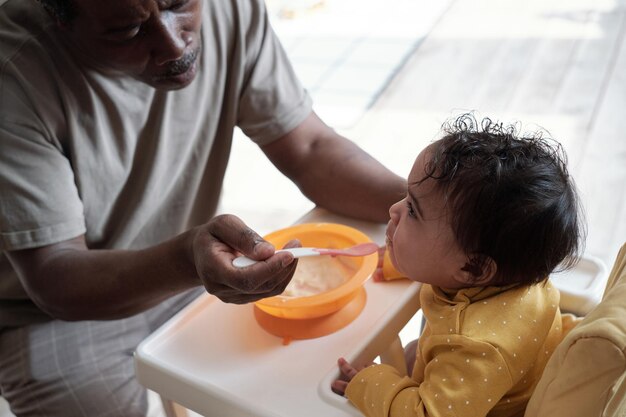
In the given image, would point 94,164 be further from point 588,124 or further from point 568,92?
point 568,92

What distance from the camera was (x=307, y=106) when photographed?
1208 mm

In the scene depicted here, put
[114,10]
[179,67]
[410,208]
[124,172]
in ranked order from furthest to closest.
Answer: [124,172] → [179,67] → [114,10] → [410,208]

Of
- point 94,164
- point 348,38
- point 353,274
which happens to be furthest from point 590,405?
point 348,38

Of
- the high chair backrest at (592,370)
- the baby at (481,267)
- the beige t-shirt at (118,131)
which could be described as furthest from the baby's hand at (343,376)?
the beige t-shirt at (118,131)

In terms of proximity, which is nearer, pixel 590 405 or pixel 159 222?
pixel 590 405

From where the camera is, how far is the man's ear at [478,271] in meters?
0.73

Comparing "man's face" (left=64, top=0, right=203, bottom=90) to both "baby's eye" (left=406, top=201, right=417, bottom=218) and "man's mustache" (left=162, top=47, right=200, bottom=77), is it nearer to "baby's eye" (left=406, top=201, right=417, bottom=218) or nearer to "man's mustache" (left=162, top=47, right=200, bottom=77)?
"man's mustache" (left=162, top=47, right=200, bottom=77)

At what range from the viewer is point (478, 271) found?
2.42 feet

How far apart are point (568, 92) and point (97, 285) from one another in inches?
78.0

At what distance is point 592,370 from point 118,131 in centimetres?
79

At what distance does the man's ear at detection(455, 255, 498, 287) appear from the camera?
73 cm

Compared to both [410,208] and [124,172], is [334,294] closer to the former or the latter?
[410,208]

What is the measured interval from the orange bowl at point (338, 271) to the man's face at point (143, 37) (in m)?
0.29

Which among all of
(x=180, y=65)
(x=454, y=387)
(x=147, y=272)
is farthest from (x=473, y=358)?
(x=180, y=65)
